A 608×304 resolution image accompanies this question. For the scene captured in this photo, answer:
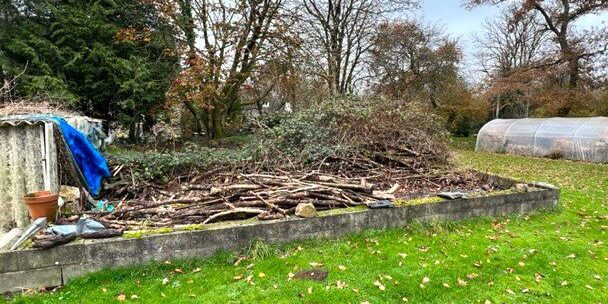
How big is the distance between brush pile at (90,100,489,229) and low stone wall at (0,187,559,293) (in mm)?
317

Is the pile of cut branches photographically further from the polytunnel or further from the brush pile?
the polytunnel

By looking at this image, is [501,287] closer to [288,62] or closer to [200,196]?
[200,196]

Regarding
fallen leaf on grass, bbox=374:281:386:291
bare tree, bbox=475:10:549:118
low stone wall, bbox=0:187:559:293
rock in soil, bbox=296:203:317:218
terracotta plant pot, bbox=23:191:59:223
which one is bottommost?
fallen leaf on grass, bbox=374:281:386:291

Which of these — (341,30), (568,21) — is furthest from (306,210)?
(568,21)

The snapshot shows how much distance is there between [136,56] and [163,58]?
1250 millimetres

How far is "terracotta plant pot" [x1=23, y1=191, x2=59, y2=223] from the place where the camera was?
4355 mm

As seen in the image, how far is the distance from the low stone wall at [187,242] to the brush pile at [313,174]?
317 mm

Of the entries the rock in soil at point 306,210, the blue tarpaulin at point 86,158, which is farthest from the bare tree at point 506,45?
the blue tarpaulin at point 86,158

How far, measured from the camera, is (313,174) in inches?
241

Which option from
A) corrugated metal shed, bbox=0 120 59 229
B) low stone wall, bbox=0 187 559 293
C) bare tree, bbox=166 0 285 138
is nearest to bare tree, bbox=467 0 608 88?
bare tree, bbox=166 0 285 138

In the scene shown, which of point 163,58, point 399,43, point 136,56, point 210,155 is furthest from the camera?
point 399,43

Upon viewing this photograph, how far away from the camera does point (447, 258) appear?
160 inches

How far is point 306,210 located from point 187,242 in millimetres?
1484

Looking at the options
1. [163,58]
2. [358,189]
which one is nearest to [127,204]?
[358,189]
